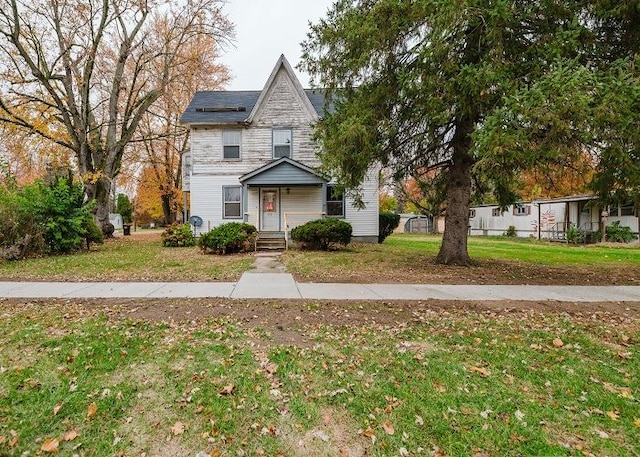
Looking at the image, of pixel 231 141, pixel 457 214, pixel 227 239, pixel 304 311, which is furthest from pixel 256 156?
pixel 304 311

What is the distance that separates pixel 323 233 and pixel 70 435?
38.2ft

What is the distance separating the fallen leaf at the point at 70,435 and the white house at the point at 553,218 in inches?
839

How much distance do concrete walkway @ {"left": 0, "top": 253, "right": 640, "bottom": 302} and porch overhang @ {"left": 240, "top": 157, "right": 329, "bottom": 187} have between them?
828 cm

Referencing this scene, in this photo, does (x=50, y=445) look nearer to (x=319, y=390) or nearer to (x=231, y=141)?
(x=319, y=390)

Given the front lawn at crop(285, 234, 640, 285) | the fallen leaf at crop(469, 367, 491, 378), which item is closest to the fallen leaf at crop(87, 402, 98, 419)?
the fallen leaf at crop(469, 367, 491, 378)

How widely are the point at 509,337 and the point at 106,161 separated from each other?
21167 mm

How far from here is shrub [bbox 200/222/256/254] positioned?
13.3 metres

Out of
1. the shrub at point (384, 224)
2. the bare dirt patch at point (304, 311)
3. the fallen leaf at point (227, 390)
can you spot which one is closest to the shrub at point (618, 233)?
the shrub at point (384, 224)

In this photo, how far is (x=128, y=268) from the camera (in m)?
9.77

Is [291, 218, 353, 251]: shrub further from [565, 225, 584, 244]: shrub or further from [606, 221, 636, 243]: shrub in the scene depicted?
[606, 221, 636, 243]: shrub

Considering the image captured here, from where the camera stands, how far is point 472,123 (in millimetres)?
9461

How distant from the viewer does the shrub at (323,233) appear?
46.2 ft

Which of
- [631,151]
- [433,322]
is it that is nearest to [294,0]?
[631,151]

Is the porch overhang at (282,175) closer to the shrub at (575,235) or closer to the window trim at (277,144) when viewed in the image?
the window trim at (277,144)
